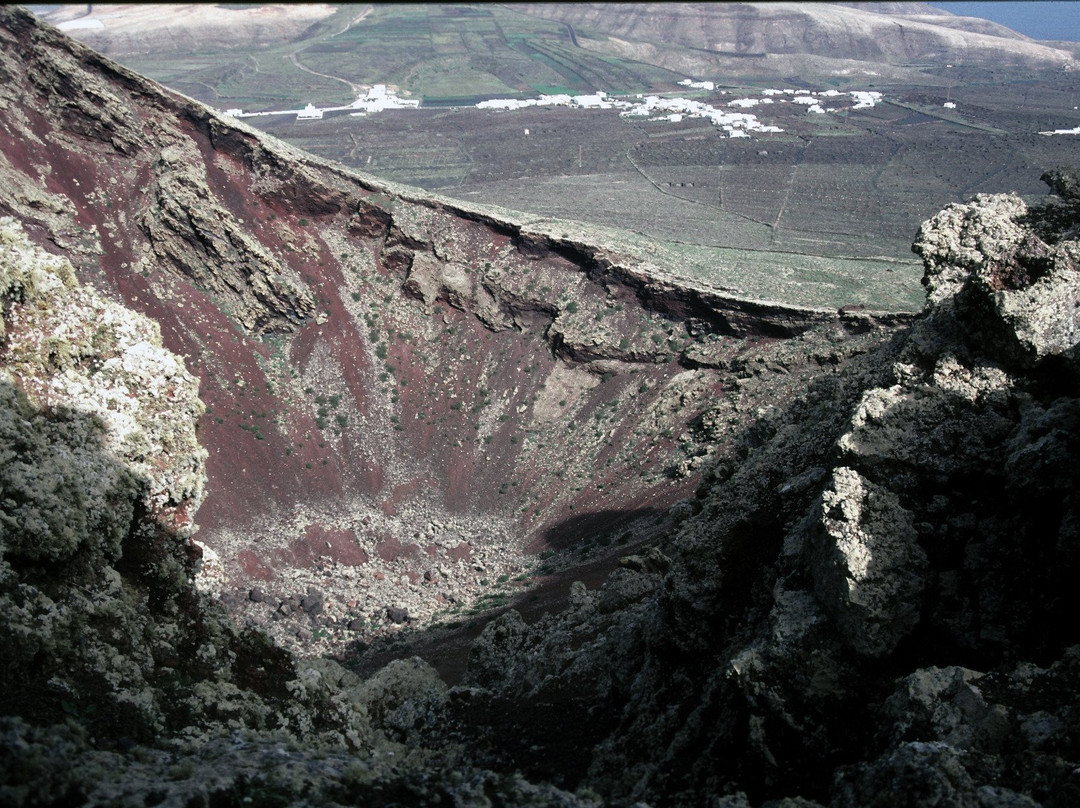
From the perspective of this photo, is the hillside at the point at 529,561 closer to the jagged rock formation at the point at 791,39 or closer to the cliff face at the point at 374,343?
the cliff face at the point at 374,343

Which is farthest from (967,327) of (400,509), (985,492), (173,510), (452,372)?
(452,372)

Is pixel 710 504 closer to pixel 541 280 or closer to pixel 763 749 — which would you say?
pixel 763 749

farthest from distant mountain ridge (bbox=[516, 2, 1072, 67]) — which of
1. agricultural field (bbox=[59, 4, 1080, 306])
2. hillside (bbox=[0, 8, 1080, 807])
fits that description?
hillside (bbox=[0, 8, 1080, 807])

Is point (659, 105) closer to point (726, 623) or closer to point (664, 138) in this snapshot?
point (664, 138)

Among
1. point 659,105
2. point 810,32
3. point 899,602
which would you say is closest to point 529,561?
point 899,602

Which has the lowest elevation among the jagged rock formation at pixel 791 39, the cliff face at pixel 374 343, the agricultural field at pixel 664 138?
the cliff face at pixel 374 343

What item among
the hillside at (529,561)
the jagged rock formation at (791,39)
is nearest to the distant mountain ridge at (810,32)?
the jagged rock formation at (791,39)
